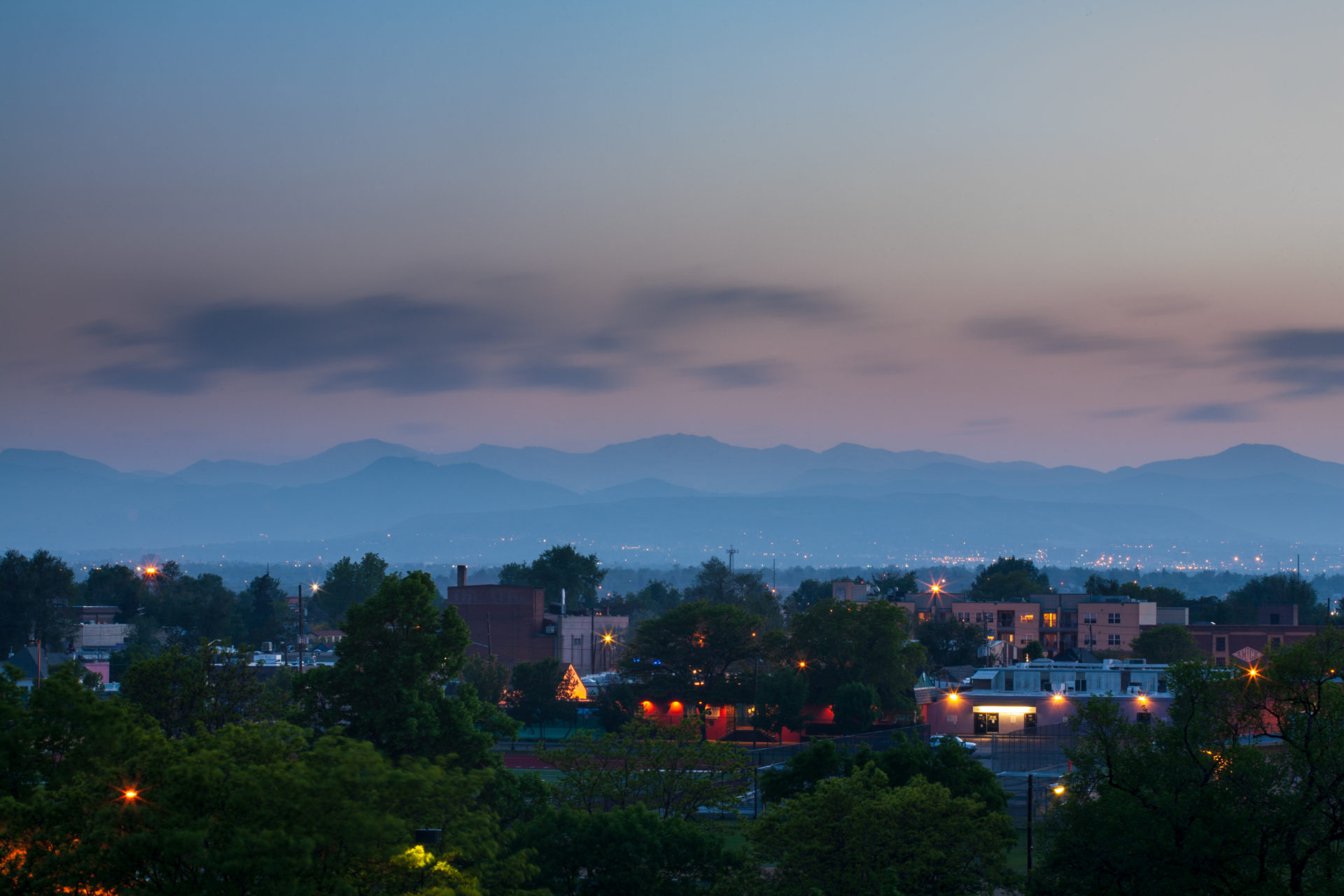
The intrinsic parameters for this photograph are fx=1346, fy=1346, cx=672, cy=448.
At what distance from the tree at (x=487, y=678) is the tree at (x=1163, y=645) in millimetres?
51860

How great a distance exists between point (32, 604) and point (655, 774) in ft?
356

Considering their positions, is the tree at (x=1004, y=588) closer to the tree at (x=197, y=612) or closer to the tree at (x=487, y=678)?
the tree at (x=487, y=678)

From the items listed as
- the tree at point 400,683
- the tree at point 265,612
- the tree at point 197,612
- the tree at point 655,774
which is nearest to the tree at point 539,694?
the tree at point 655,774

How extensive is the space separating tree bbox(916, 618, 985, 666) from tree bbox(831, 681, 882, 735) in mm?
33073

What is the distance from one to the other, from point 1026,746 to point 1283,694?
1481 inches

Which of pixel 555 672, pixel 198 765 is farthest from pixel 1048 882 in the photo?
pixel 555 672

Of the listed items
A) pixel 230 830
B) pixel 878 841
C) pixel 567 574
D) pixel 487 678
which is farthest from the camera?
pixel 567 574

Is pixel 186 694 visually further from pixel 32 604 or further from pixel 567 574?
pixel 567 574

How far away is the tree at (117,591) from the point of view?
158 metres

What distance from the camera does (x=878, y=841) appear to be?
34.5 metres

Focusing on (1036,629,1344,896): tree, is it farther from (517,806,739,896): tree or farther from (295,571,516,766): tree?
(295,571,516,766): tree

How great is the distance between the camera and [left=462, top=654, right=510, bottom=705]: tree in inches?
3548

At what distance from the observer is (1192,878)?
2750 cm

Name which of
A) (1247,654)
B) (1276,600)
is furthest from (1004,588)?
(1247,654)
